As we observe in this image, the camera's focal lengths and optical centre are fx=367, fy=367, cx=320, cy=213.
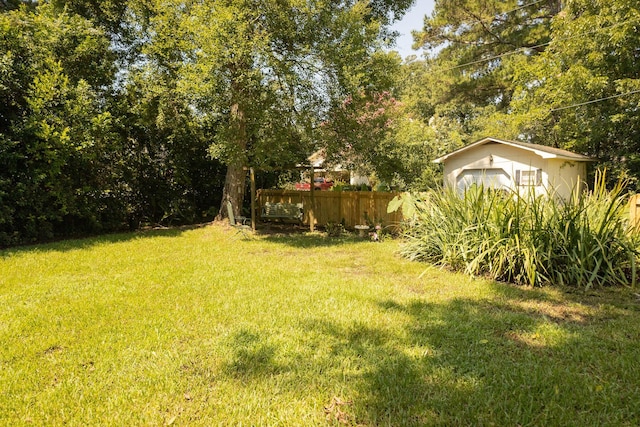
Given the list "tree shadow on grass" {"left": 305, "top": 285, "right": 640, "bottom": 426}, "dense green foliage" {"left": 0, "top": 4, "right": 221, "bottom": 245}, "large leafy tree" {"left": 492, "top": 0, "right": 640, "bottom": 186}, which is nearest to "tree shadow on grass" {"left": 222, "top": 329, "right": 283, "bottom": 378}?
"tree shadow on grass" {"left": 305, "top": 285, "right": 640, "bottom": 426}

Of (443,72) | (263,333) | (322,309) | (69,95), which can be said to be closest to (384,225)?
(322,309)

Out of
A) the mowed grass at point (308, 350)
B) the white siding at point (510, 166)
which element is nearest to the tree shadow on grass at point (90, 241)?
the mowed grass at point (308, 350)

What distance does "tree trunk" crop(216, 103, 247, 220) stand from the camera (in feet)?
27.5

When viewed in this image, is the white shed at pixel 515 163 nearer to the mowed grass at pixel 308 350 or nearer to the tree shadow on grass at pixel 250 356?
the mowed grass at pixel 308 350

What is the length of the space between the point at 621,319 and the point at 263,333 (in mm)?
3623

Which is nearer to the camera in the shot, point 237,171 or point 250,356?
point 250,356

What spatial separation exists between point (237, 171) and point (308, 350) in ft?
26.2

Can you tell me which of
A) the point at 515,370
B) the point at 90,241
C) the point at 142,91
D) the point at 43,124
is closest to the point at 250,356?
the point at 515,370

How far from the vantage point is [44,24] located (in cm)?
780

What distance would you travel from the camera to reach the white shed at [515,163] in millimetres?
12383

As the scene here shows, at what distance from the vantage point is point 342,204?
10.6 m

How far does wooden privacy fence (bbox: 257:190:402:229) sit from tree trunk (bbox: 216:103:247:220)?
142 cm

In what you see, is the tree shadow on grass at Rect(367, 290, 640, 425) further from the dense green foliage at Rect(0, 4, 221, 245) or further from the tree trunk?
the dense green foliage at Rect(0, 4, 221, 245)

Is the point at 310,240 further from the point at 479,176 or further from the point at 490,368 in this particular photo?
the point at 479,176
